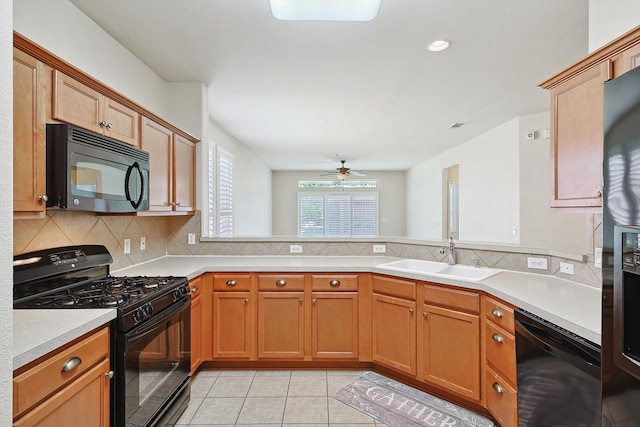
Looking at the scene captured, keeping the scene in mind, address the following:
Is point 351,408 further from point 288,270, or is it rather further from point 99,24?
point 99,24

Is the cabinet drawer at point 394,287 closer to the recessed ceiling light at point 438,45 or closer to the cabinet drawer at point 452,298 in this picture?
the cabinet drawer at point 452,298

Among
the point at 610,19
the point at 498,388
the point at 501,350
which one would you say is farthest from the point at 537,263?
the point at 610,19

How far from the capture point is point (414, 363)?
2455mm

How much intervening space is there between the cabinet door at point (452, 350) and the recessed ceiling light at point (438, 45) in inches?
76.9

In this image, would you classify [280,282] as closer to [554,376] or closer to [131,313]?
[131,313]

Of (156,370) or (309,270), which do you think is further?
(309,270)

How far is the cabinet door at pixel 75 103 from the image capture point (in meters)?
1.57

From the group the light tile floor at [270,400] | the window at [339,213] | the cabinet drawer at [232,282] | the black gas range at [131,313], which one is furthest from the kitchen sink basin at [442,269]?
the window at [339,213]

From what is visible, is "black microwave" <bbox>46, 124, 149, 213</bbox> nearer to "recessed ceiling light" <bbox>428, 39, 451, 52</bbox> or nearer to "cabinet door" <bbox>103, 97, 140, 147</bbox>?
"cabinet door" <bbox>103, 97, 140, 147</bbox>

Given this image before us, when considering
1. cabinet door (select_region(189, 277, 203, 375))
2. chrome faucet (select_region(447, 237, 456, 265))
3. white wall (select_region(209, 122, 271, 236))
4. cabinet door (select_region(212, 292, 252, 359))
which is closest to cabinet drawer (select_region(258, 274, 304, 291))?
cabinet door (select_region(212, 292, 252, 359))

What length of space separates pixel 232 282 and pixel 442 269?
1.77 metres

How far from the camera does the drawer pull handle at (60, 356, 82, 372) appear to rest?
49.5 inches

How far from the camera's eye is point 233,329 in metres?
2.75

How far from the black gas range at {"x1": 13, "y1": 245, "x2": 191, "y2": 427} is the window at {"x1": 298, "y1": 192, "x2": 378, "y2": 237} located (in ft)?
24.1
